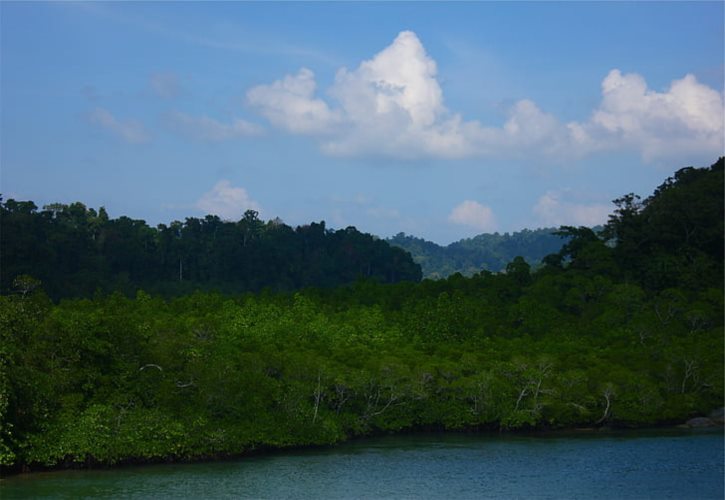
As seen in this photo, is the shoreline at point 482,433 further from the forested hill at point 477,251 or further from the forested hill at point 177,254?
the forested hill at point 477,251

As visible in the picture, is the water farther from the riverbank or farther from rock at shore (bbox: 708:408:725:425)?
rock at shore (bbox: 708:408:725:425)

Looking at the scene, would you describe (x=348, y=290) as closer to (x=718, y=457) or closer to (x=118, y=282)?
(x=118, y=282)

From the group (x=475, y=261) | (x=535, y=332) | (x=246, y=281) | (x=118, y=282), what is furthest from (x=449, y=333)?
(x=475, y=261)

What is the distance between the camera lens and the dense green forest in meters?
29.2

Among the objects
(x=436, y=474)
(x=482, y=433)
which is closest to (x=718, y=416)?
(x=482, y=433)

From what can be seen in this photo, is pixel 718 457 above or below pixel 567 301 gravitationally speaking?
below

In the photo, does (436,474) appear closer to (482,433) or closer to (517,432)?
(482,433)

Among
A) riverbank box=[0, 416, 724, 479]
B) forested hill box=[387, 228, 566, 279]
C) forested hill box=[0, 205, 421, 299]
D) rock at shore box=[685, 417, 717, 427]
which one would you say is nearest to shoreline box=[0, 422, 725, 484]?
riverbank box=[0, 416, 724, 479]

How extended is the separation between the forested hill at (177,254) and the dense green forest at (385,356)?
2060 centimetres

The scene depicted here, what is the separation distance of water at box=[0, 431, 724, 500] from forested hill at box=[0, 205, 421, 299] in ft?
127

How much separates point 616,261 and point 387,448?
32.4m

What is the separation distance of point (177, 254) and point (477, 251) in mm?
102891

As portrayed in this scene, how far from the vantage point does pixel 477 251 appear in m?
184

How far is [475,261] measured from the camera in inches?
6890
